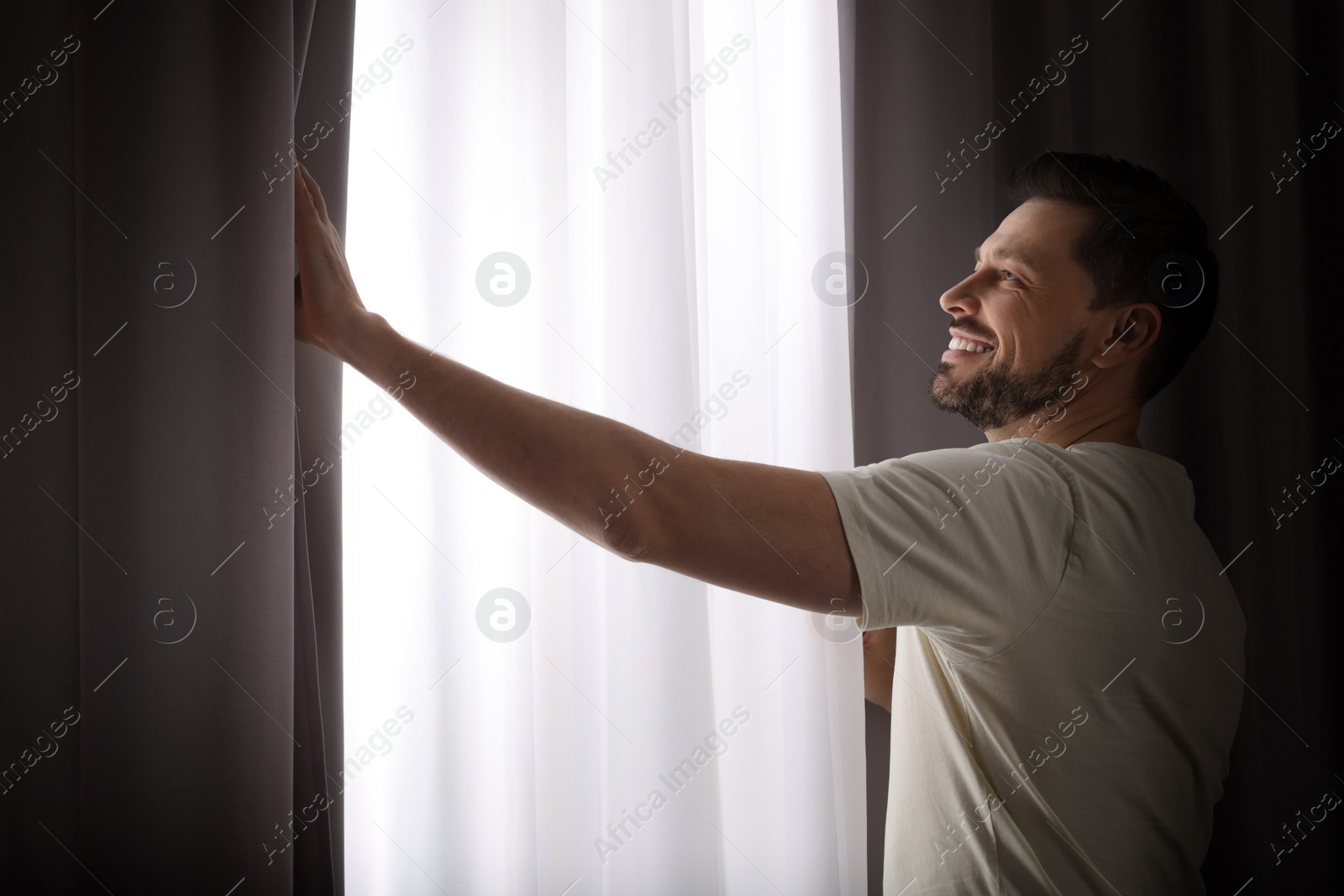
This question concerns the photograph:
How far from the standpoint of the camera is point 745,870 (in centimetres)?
108

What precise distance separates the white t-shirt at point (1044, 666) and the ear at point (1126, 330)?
0.42 feet

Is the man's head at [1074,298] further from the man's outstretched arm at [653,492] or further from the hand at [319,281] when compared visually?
the hand at [319,281]

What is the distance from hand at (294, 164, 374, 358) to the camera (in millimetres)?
882

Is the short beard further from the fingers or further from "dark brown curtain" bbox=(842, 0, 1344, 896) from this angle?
the fingers

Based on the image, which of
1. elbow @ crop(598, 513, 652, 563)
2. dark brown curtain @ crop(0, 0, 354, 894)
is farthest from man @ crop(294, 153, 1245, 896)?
dark brown curtain @ crop(0, 0, 354, 894)

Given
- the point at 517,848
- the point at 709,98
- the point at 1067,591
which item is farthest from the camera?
the point at 709,98

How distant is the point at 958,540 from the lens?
773 mm

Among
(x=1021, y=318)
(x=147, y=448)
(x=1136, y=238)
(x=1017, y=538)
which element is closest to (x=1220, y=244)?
(x=1136, y=238)

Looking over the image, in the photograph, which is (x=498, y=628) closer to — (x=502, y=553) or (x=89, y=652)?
(x=502, y=553)

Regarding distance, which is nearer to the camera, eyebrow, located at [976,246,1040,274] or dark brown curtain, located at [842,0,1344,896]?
eyebrow, located at [976,246,1040,274]

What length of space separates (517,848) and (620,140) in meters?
0.93

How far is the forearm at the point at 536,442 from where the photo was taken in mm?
724

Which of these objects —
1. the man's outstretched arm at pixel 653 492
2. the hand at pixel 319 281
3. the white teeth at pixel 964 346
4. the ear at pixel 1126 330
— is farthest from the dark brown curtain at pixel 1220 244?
the hand at pixel 319 281

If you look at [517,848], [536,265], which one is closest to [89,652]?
[517,848]
